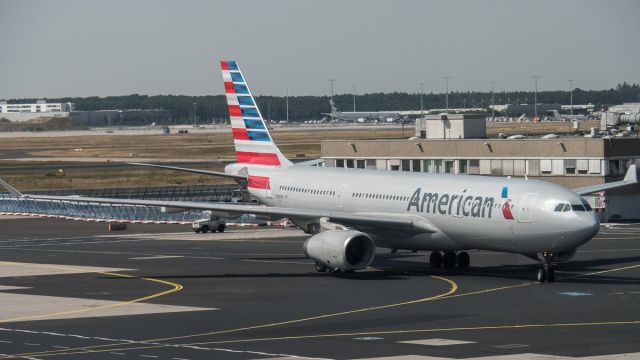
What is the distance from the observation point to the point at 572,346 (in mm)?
35750

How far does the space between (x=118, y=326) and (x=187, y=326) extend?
95.0 inches

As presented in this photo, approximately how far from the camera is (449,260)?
197 feet

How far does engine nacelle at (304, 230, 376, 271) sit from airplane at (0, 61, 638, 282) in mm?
47

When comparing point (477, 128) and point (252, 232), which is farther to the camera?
point (477, 128)

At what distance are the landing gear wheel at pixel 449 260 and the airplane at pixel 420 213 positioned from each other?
5 centimetres

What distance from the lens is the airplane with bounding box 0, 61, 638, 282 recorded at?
173 feet

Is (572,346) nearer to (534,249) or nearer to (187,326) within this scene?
(187,326)

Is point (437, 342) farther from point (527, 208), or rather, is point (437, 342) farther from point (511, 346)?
point (527, 208)

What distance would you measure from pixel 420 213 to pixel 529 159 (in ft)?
138

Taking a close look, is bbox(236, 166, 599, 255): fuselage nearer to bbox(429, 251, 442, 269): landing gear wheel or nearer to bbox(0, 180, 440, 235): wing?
bbox(0, 180, 440, 235): wing

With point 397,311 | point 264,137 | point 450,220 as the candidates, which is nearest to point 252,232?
point 264,137

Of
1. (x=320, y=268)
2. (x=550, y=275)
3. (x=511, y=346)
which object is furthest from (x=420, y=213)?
(x=511, y=346)

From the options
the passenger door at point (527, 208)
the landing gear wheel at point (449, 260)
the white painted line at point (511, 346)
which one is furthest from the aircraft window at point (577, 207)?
the white painted line at point (511, 346)

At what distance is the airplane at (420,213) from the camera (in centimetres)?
5284
